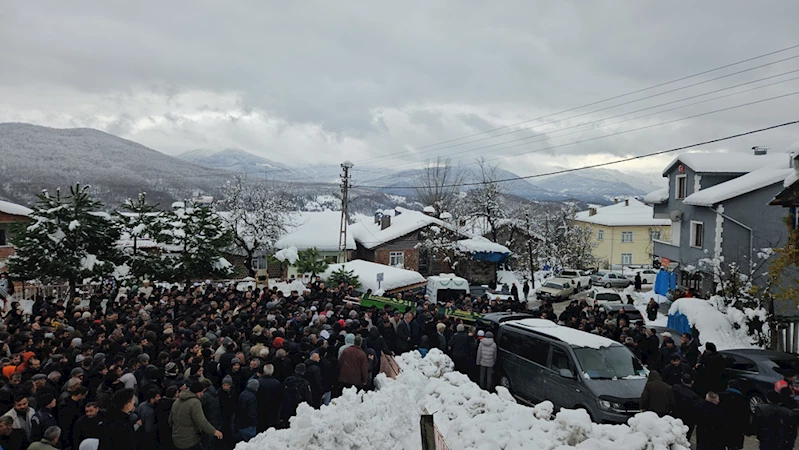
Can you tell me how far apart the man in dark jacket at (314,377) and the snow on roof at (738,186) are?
20860 mm

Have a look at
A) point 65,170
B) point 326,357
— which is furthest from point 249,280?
point 65,170

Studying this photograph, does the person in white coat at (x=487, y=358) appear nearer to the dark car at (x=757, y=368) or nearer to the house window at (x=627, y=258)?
the dark car at (x=757, y=368)

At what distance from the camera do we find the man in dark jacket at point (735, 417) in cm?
774

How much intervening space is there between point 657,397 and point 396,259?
101 ft

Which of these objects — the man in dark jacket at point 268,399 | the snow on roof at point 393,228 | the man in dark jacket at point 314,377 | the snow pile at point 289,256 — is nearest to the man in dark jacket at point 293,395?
the man in dark jacket at point 268,399

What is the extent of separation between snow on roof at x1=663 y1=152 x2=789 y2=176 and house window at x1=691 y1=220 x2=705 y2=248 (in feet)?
8.70

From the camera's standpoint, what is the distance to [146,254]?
84.2ft

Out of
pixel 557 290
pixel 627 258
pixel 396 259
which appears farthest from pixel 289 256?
pixel 627 258

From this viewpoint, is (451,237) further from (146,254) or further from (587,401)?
(587,401)

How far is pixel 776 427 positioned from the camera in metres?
7.58

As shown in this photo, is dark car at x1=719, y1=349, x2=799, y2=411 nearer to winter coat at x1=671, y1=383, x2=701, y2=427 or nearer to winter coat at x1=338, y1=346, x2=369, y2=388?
winter coat at x1=671, y1=383, x2=701, y2=427

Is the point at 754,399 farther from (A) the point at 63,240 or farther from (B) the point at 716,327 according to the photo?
(A) the point at 63,240

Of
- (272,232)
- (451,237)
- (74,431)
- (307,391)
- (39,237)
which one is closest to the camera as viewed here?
(74,431)

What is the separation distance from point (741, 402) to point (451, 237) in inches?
1224
